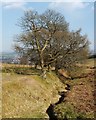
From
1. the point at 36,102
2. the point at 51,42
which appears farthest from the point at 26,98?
A: the point at 51,42

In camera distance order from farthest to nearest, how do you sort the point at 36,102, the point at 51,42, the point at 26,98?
the point at 51,42, the point at 36,102, the point at 26,98

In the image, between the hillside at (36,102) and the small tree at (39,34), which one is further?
the small tree at (39,34)

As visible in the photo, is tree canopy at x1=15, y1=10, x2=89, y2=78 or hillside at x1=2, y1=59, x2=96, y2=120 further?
tree canopy at x1=15, y1=10, x2=89, y2=78

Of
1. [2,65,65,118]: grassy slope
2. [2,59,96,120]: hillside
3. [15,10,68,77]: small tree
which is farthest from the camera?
[15,10,68,77]: small tree

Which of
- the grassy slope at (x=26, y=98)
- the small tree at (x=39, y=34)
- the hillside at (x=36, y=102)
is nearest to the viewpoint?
the hillside at (x=36, y=102)

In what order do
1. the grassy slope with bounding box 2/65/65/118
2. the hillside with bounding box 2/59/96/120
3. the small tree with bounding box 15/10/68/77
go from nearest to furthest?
the hillside with bounding box 2/59/96/120, the grassy slope with bounding box 2/65/65/118, the small tree with bounding box 15/10/68/77

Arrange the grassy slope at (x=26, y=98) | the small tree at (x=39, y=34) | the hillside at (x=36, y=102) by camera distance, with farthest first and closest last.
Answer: the small tree at (x=39, y=34) → the grassy slope at (x=26, y=98) → the hillside at (x=36, y=102)

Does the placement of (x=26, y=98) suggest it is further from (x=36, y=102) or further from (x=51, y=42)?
(x=51, y=42)

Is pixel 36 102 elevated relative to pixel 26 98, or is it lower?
lower

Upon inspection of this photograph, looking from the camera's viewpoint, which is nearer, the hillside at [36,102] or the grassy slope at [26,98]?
the hillside at [36,102]

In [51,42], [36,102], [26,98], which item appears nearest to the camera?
[26,98]

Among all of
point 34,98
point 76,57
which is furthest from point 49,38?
point 34,98

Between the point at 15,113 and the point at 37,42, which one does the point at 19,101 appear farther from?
the point at 37,42

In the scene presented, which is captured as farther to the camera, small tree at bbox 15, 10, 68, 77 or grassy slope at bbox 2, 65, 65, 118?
small tree at bbox 15, 10, 68, 77
